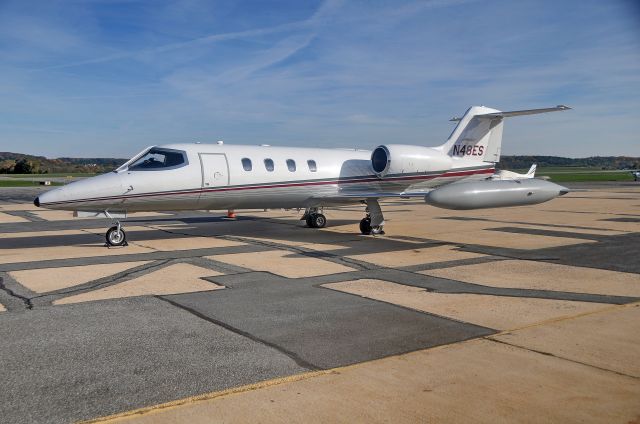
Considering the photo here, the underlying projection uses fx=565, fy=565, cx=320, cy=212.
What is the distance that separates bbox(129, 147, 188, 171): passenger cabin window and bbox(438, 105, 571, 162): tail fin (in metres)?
8.44

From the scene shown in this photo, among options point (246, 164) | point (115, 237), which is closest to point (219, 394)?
point (115, 237)

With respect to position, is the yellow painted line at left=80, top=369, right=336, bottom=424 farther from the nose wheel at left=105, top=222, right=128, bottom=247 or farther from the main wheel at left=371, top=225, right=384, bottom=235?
the main wheel at left=371, top=225, right=384, bottom=235

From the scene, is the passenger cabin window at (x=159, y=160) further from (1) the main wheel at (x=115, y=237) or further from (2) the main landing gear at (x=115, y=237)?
(1) the main wheel at (x=115, y=237)

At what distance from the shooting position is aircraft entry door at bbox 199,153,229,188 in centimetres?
1492

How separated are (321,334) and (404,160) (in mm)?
11429

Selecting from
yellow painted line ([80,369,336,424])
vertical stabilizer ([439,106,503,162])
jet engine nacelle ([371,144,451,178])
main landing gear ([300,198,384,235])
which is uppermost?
vertical stabilizer ([439,106,503,162])

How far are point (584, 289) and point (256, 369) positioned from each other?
5960 millimetres

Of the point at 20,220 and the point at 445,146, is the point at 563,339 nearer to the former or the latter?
the point at 445,146

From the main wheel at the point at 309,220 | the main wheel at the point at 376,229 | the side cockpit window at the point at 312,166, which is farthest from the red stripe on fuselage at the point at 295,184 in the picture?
the main wheel at the point at 309,220

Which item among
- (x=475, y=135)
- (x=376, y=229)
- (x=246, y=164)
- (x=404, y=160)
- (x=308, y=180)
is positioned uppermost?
(x=475, y=135)

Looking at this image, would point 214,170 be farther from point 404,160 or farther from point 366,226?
point 404,160

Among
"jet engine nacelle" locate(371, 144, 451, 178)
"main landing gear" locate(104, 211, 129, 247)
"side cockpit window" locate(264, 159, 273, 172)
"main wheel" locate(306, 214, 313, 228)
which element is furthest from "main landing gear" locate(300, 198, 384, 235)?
"main landing gear" locate(104, 211, 129, 247)

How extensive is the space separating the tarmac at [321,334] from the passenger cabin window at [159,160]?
214 centimetres

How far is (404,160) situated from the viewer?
56.5 ft
